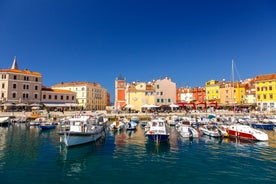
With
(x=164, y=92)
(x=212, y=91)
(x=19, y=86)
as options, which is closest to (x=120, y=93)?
(x=164, y=92)

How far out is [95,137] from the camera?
28.0m

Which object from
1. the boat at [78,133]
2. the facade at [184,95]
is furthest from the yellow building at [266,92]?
the boat at [78,133]

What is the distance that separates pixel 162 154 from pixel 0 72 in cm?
6188

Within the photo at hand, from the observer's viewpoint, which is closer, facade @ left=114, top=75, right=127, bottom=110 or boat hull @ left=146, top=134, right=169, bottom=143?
boat hull @ left=146, top=134, right=169, bottom=143

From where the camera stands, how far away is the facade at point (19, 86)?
202ft

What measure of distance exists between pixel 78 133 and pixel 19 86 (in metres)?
51.7

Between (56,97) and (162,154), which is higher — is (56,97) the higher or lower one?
the higher one

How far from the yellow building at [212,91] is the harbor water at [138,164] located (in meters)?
66.8

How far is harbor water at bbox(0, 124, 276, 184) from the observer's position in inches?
559

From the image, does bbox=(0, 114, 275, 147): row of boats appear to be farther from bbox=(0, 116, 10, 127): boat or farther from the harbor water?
bbox=(0, 116, 10, 127): boat

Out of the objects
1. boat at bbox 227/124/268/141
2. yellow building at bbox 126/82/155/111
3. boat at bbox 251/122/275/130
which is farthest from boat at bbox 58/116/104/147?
yellow building at bbox 126/82/155/111

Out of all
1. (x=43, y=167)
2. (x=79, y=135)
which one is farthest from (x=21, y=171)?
(x=79, y=135)

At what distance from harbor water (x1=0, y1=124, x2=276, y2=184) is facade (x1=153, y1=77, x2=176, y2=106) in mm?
51737

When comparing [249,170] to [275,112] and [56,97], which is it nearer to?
[275,112]
